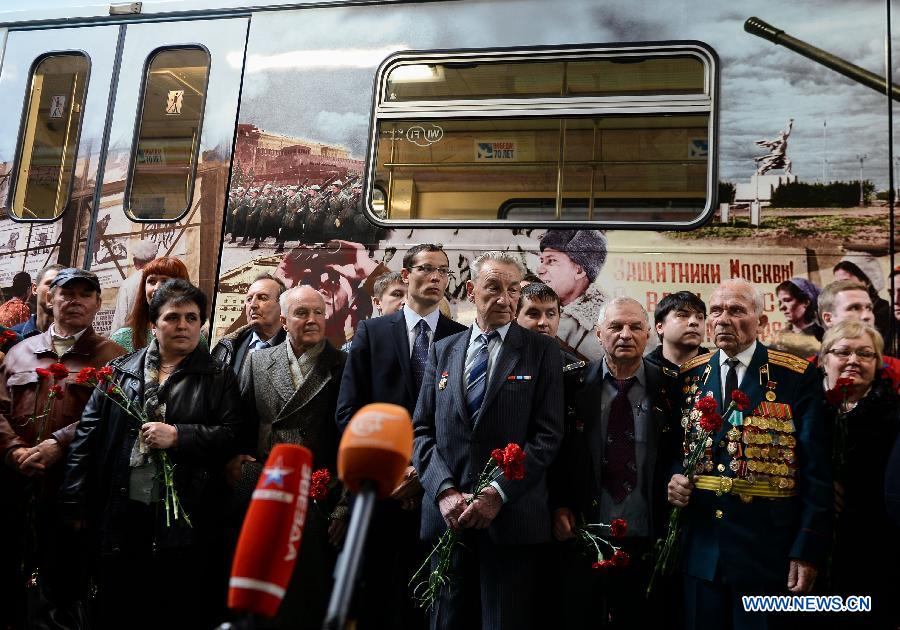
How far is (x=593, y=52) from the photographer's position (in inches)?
178

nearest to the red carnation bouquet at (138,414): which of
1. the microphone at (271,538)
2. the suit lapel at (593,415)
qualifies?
the suit lapel at (593,415)

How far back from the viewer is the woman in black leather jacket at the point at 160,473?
13.4ft

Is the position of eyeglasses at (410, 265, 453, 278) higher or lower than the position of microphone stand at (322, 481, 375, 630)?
higher

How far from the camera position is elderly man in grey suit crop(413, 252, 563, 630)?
377 cm

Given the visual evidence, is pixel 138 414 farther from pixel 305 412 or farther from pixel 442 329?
pixel 442 329

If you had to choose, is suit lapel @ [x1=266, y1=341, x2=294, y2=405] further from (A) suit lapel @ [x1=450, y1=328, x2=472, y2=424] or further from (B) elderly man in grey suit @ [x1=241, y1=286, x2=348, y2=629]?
(A) suit lapel @ [x1=450, y1=328, x2=472, y2=424]

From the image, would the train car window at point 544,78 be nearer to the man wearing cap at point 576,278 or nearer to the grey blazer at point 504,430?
the man wearing cap at point 576,278

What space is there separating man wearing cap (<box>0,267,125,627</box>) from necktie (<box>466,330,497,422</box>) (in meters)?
1.96

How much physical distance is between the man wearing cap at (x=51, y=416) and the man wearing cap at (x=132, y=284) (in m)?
0.17

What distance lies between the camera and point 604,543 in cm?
392

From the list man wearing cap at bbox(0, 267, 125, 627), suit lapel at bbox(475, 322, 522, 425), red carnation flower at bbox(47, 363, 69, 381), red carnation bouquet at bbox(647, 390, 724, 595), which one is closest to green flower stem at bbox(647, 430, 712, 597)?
red carnation bouquet at bbox(647, 390, 724, 595)

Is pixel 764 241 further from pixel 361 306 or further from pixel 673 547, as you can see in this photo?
pixel 361 306

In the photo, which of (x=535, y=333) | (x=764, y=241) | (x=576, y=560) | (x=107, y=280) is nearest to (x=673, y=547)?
(x=576, y=560)

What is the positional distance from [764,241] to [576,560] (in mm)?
1686
